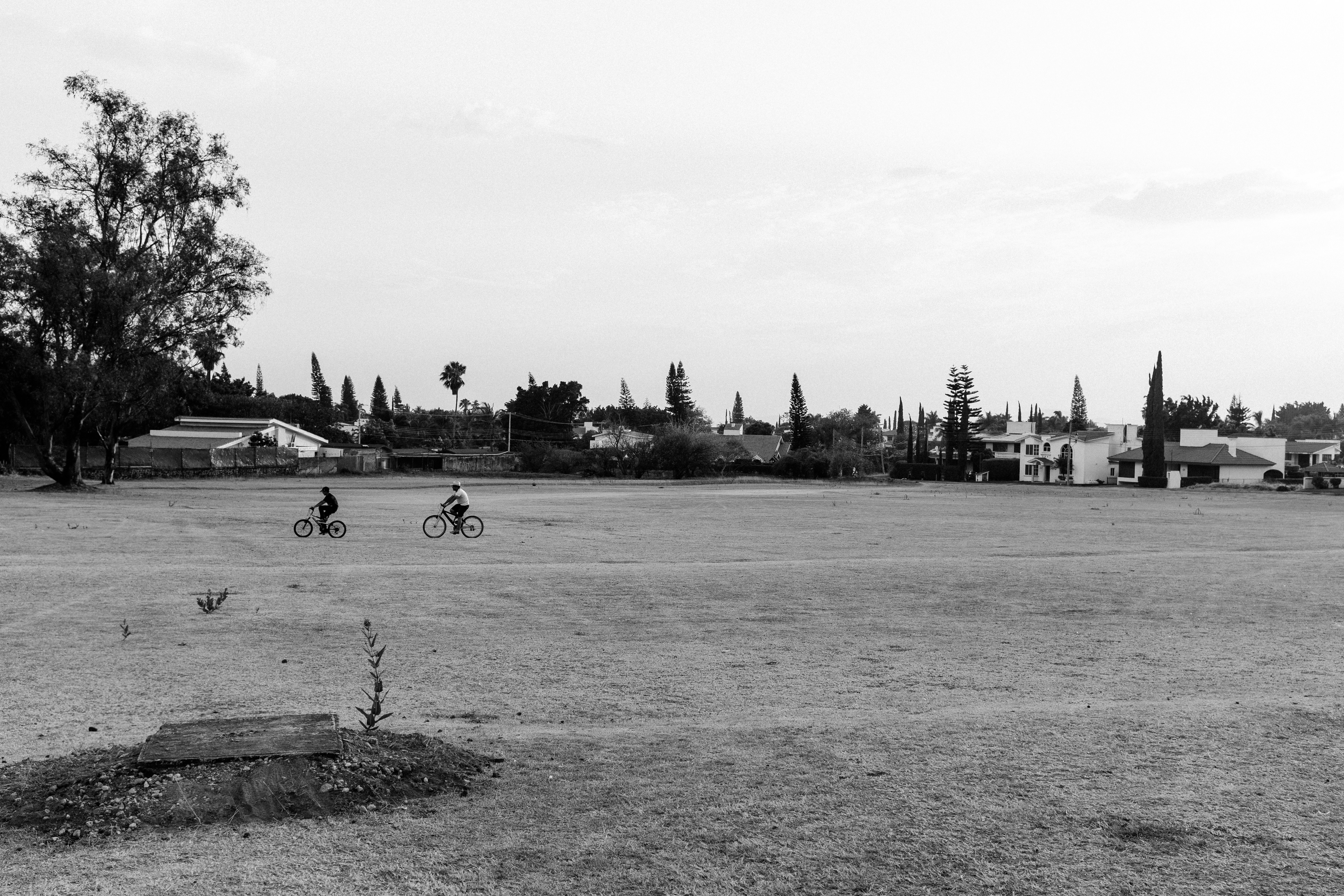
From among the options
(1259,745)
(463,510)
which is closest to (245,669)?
(1259,745)

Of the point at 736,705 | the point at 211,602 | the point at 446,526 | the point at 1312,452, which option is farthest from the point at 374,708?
the point at 1312,452

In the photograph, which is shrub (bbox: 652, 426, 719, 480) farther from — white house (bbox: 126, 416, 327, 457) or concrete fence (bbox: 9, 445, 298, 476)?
concrete fence (bbox: 9, 445, 298, 476)

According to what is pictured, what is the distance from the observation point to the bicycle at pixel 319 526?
80.0 ft

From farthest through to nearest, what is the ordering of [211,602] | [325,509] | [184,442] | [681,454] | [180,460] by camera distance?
[681,454] → [184,442] → [180,460] → [325,509] → [211,602]

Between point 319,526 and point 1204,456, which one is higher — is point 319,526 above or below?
below

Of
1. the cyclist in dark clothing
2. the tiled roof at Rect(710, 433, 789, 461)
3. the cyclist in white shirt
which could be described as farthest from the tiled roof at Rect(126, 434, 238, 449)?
the cyclist in white shirt

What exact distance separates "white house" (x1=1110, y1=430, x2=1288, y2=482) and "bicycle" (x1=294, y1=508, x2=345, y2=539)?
80.2m

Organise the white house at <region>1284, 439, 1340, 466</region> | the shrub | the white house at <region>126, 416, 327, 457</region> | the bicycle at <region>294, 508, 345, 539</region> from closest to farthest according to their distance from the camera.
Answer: the bicycle at <region>294, 508, 345, 539</region> → the white house at <region>126, 416, 327, 457</region> → the shrub → the white house at <region>1284, 439, 1340, 466</region>

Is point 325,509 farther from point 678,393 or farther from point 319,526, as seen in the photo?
point 678,393

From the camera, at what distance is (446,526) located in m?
25.6

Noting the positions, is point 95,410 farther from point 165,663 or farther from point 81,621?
point 165,663

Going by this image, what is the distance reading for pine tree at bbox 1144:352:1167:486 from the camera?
87188mm

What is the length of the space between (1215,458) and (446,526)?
8660cm

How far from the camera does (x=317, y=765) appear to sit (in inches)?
226
